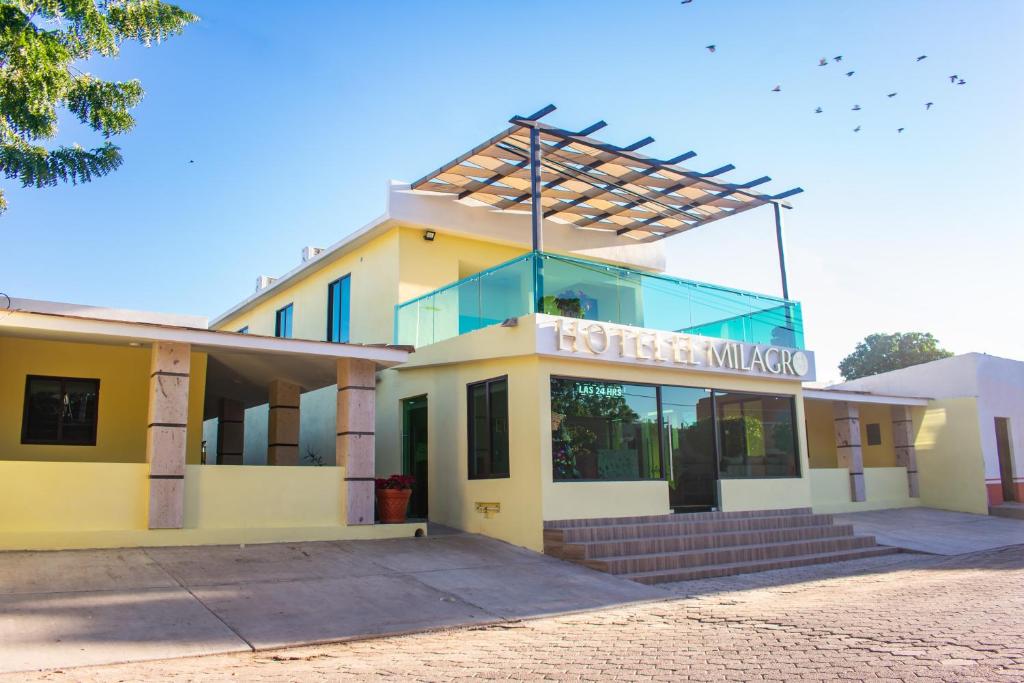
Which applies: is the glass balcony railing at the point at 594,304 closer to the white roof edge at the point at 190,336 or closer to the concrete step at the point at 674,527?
the white roof edge at the point at 190,336

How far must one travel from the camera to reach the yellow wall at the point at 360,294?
1677 cm

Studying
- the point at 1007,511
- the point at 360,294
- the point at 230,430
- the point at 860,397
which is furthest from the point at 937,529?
the point at 230,430

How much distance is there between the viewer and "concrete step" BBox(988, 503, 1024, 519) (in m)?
19.4

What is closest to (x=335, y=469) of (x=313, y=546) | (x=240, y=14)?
(x=313, y=546)

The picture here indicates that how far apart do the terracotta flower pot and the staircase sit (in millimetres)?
2420

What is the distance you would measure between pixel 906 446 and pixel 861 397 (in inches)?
107

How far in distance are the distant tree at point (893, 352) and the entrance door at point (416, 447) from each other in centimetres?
4454

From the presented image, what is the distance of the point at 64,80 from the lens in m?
11.5

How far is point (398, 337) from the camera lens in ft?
53.1

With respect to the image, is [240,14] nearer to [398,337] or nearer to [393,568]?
[398,337]

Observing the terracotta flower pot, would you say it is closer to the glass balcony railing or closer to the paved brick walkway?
the glass balcony railing

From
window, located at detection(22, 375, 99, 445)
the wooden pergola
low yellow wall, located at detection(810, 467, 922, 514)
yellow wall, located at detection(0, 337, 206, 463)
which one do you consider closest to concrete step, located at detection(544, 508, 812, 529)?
low yellow wall, located at detection(810, 467, 922, 514)

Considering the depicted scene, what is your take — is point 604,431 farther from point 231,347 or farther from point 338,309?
point 338,309

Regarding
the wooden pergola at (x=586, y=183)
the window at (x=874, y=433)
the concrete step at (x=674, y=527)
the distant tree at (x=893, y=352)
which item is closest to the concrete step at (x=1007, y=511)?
the window at (x=874, y=433)
